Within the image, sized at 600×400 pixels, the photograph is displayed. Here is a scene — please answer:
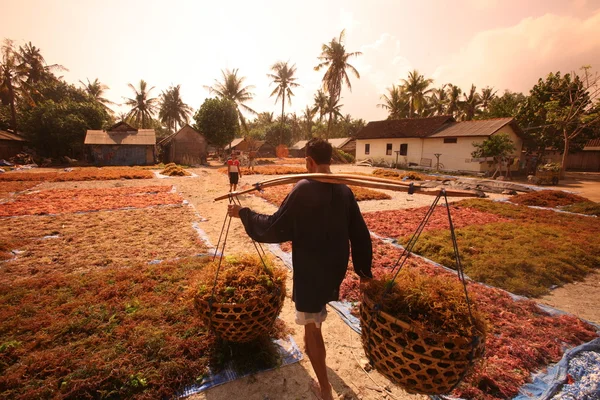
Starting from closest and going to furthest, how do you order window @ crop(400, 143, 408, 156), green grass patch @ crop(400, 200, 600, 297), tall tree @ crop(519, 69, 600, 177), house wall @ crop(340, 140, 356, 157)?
1. green grass patch @ crop(400, 200, 600, 297)
2. tall tree @ crop(519, 69, 600, 177)
3. window @ crop(400, 143, 408, 156)
4. house wall @ crop(340, 140, 356, 157)

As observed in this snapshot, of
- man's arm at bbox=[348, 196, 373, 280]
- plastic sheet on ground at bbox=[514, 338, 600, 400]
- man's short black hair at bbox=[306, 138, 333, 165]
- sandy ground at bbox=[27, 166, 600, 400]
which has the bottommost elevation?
sandy ground at bbox=[27, 166, 600, 400]

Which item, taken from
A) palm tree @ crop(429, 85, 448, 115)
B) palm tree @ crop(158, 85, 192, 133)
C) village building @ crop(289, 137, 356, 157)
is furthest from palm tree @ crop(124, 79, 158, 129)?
palm tree @ crop(429, 85, 448, 115)

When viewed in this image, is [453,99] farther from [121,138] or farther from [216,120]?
[121,138]

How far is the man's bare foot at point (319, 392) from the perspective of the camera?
2.33 meters

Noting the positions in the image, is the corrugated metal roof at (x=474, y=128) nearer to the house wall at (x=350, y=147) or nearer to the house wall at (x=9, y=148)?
the house wall at (x=350, y=147)

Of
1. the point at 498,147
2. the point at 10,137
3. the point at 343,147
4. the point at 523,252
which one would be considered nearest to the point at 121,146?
the point at 10,137

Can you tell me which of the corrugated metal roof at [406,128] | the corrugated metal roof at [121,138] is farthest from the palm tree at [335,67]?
the corrugated metal roof at [121,138]

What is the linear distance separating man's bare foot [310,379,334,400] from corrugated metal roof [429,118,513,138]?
24088 mm

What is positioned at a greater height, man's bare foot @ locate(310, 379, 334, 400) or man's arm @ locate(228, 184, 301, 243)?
man's arm @ locate(228, 184, 301, 243)

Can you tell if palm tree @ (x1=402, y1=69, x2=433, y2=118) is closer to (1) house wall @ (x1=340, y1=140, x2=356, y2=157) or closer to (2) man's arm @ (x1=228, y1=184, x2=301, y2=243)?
(1) house wall @ (x1=340, y1=140, x2=356, y2=157)

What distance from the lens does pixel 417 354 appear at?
5.45 feet

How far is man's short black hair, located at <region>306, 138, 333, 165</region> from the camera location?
234cm

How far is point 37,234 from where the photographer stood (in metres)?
6.27

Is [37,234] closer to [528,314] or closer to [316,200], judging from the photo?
[316,200]
